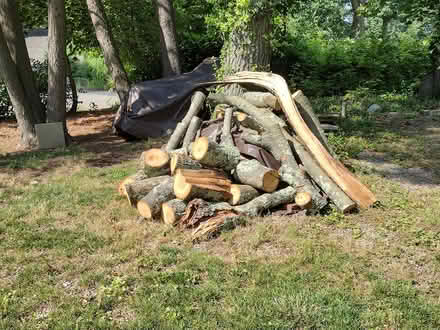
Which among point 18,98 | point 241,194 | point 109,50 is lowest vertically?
point 241,194

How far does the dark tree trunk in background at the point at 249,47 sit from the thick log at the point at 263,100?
3.23 ft

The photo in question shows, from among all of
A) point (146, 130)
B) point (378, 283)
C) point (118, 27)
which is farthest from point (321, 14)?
point (378, 283)

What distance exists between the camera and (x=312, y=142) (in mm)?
5402

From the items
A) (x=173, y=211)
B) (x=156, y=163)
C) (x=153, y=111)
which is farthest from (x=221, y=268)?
(x=153, y=111)

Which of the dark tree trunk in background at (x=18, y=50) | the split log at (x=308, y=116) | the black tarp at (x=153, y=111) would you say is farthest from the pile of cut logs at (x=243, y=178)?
the dark tree trunk in background at (x=18, y=50)

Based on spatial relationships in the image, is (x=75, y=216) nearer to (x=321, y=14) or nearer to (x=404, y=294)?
(x=404, y=294)

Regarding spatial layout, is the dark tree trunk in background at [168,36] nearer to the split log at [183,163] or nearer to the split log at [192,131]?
the split log at [192,131]

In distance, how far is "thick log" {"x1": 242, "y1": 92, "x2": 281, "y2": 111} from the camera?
6148 mm

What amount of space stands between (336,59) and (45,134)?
938 centimetres

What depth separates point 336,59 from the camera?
1364cm

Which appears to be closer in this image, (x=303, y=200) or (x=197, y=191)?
(x=197, y=191)

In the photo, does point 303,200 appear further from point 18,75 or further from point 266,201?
point 18,75

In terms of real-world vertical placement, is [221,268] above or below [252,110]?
below

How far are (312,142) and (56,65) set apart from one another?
598 centimetres
